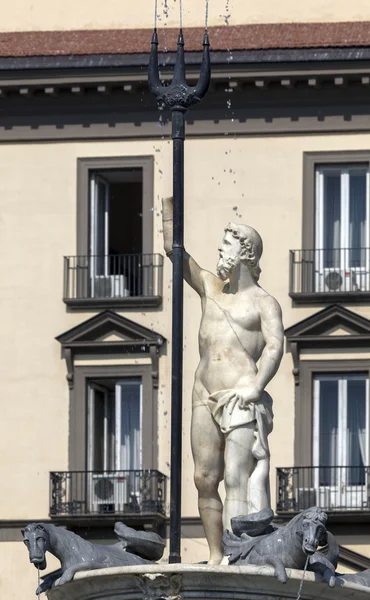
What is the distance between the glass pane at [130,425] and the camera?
200 feet

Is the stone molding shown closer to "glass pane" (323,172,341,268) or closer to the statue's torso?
the statue's torso

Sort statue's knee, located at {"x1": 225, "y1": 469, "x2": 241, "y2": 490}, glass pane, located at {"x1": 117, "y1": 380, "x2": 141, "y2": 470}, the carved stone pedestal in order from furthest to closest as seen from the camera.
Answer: glass pane, located at {"x1": 117, "y1": 380, "x2": 141, "y2": 470} → statue's knee, located at {"x1": 225, "y1": 469, "x2": 241, "y2": 490} → the carved stone pedestal

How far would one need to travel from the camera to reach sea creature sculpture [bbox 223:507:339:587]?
90.1 feet

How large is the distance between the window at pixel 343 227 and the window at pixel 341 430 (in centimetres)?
189

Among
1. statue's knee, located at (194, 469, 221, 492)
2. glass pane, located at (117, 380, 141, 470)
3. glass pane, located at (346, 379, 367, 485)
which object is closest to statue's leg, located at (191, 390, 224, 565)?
statue's knee, located at (194, 469, 221, 492)

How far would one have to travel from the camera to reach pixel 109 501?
2378 inches

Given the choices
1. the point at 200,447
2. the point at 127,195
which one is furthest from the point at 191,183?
the point at 200,447

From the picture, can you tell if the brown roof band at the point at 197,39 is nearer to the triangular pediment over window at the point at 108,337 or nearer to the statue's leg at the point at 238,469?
the triangular pediment over window at the point at 108,337

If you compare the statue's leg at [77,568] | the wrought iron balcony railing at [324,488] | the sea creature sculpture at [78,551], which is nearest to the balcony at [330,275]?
the wrought iron balcony railing at [324,488]

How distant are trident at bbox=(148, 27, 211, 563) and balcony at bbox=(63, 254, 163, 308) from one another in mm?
31043

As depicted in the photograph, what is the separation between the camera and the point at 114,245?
62.2 meters

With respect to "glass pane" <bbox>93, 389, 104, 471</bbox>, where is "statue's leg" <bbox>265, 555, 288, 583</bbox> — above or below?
above

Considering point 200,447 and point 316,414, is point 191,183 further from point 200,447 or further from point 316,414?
point 200,447

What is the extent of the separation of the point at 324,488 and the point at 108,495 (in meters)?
4.20
